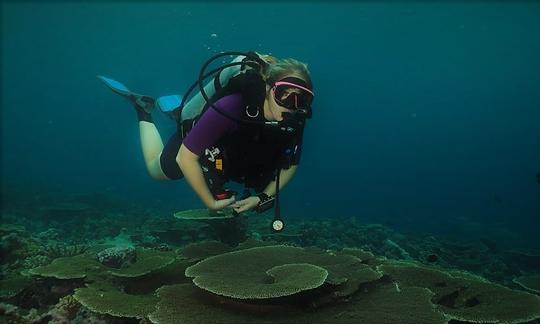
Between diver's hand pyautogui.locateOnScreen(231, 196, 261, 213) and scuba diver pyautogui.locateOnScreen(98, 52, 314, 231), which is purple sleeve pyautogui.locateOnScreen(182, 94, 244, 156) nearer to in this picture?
scuba diver pyautogui.locateOnScreen(98, 52, 314, 231)

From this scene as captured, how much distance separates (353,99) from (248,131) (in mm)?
143282

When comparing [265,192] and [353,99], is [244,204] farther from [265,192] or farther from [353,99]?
[353,99]

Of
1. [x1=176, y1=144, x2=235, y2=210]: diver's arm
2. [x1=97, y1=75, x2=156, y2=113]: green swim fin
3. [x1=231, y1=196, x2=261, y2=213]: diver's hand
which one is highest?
[x1=97, y1=75, x2=156, y2=113]: green swim fin

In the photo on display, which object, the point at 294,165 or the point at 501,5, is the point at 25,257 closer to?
the point at 294,165

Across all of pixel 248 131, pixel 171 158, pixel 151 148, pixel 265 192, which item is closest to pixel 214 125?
pixel 248 131

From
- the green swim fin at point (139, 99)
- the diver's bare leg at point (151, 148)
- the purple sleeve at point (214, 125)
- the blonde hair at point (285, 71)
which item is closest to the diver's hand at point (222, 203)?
the purple sleeve at point (214, 125)

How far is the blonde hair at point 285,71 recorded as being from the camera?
476 cm

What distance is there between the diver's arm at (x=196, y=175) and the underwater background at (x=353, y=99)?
5.24m

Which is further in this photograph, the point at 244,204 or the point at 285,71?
the point at 244,204

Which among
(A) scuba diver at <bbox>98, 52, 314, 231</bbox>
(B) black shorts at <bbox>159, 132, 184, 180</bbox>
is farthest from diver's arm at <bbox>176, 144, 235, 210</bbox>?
(B) black shorts at <bbox>159, 132, 184, 180</bbox>

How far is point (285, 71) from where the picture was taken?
478cm

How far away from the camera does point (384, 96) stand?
134000 millimetres

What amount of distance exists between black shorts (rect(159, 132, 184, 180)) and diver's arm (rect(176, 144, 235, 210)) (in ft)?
5.45

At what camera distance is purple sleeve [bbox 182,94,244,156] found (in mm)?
4757
